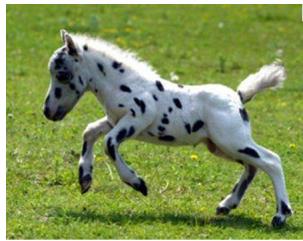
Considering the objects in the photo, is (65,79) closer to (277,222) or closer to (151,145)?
(277,222)

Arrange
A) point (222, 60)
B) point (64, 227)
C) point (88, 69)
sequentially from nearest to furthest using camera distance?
1. point (64, 227)
2. point (88, 69)
3. point (222, 60)

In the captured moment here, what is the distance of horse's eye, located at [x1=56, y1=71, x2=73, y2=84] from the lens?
9262 mm

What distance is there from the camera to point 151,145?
12219 millimetres

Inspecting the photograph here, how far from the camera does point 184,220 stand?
899cm

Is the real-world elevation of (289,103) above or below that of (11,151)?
below

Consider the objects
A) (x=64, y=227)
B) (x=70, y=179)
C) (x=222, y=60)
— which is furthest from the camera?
(x=222, y=60)

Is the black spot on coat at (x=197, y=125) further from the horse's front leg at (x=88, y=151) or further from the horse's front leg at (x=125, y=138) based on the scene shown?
the horse's front leg at (x=88, y=151)

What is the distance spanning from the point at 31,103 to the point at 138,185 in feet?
19.3

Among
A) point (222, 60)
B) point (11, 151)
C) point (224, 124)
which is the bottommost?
point (222, 60)

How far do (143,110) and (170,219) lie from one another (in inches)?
36.8

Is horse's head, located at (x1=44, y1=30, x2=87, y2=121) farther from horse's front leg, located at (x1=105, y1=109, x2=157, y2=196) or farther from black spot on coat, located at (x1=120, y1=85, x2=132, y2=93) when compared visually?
horse's front leg, located at (x1=105, y1=109, x2=157, y2=196)

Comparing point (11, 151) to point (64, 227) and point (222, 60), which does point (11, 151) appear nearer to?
point (64, 227)

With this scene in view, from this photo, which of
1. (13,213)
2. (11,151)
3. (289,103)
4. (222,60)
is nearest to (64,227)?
(13,213)

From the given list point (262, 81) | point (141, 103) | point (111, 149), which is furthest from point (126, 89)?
point (262, 81)
